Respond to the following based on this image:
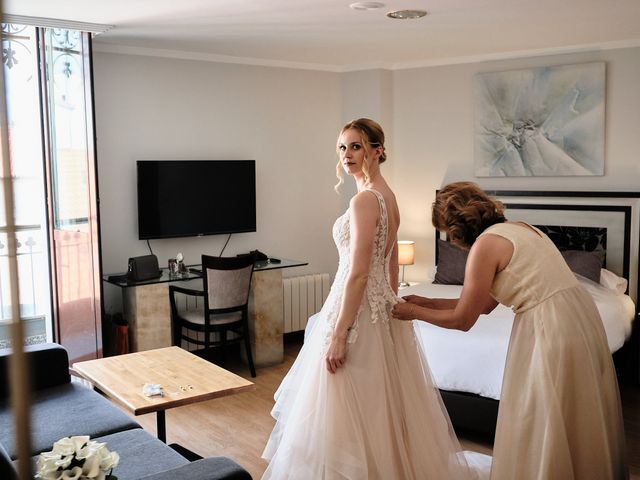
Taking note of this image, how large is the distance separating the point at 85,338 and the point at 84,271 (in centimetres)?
46

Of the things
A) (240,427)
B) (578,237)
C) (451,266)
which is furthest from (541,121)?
(240,427)

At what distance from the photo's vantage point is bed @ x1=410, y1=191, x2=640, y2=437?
3816 millimetres

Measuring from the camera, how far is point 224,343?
17.0ft

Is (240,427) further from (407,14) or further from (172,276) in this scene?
(407,14)

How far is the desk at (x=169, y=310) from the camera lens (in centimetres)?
495

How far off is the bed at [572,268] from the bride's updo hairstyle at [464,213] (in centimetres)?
128

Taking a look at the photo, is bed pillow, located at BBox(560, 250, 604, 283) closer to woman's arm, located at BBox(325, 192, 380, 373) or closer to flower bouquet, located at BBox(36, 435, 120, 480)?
woman's arm, located at BBox(325, 192, 380, 373)

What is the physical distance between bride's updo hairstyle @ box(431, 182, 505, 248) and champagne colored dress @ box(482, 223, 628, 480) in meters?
0.08

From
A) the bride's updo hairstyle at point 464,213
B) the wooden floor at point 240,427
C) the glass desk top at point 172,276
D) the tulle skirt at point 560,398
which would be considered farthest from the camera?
the glass desk top at point 172,276

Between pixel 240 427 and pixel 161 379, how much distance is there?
1.06 m

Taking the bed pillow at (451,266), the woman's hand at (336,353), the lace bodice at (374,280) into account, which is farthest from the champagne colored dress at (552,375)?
the bed pillow at (451,266)

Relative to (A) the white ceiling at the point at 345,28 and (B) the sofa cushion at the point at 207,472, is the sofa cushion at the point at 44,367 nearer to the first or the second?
(B) the sofa cushion at the point at 207,472

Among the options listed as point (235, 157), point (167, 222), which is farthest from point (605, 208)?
point (167, 222)

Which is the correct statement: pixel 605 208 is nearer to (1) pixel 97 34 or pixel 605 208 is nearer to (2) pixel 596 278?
(2) pixel 596 278
